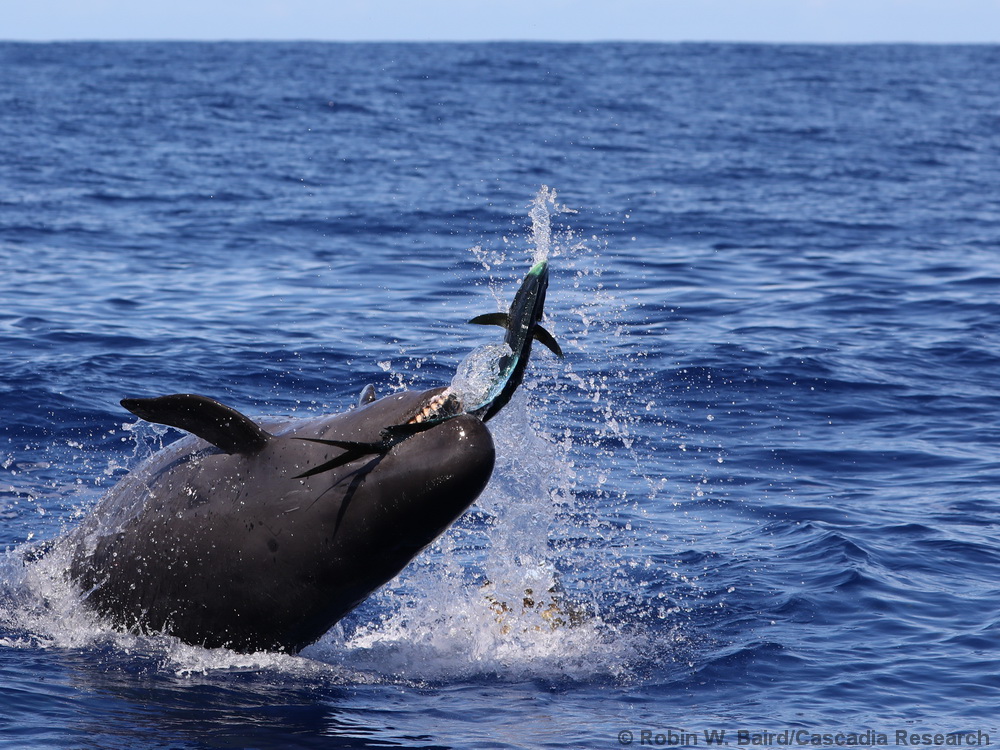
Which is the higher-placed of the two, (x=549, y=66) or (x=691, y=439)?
(x=549, y=66)

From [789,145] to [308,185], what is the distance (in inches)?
897

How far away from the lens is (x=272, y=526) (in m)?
8.64

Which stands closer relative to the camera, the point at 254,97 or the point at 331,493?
the point at 331,493

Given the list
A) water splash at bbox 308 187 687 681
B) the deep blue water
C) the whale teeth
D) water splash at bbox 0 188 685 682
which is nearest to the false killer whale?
the whale teeth

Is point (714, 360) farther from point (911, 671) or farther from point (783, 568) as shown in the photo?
point (911, 671)

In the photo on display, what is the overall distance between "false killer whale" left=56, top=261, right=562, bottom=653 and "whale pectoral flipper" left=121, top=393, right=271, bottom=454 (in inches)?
0.4

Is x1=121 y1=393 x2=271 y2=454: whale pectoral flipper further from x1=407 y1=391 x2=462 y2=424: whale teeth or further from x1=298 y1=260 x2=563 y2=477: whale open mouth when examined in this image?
x1=407 y1=391 x2=462 y2=424: whale teeth

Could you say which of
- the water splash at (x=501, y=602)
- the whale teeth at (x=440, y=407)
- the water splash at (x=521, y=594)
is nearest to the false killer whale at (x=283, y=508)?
the whale teeth at (x=440, y=407)

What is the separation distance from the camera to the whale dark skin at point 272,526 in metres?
8.00

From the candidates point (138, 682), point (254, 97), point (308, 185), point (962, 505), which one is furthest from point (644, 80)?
point (138, 682)

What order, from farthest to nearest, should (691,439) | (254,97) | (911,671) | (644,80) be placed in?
(644,80), (254,97), (691,439), (911,671)

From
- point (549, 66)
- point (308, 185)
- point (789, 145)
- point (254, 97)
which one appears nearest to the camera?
point (308, 185)

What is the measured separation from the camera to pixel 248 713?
865 centimetres

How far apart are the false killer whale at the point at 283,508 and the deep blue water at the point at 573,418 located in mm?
432
